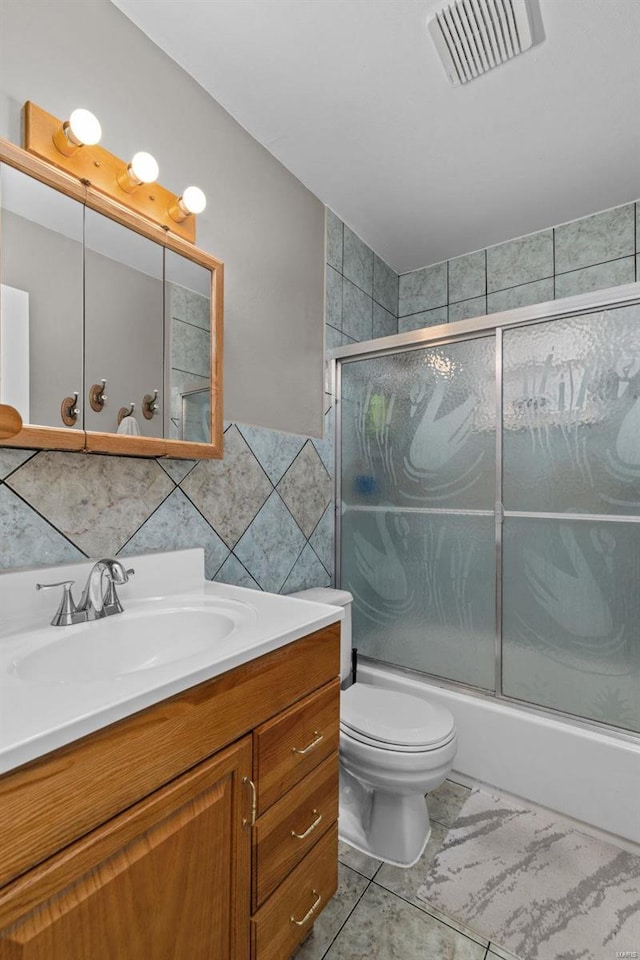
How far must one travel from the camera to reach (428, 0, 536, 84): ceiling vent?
4.38 ft

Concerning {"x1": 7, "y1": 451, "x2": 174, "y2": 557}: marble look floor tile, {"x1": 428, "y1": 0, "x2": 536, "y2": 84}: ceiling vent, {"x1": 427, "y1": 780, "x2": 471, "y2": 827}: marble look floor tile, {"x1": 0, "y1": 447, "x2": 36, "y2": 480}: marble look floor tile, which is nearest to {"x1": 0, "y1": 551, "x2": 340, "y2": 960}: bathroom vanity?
{"x1": 7, "y1": 451, "x2": 174, "y2": 557}: marble look floor tile

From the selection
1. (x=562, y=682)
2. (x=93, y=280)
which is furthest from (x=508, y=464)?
Answer: (x=93, y=280)

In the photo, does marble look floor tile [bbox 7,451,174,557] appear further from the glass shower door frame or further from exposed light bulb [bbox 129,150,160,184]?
the glass shower door frame

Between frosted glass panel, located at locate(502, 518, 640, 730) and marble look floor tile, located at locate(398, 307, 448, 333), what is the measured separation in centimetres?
138

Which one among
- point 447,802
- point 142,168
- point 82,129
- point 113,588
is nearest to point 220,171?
point 142,168

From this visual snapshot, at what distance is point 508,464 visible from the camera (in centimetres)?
188

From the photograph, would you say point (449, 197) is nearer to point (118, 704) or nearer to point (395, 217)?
point (395, 217)

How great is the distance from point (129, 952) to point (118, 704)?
39 cm

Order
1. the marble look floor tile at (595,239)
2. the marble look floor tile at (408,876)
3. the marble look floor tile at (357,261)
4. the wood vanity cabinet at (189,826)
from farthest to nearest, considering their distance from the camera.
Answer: the marble look floor tile at (357,261) < the marble look floor tile at (595,239) < the marble look floor tile at (408,876) < the wood vanity cabinet at (189,826)

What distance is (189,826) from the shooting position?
801 mm

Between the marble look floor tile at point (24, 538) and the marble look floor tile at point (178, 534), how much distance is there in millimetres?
183

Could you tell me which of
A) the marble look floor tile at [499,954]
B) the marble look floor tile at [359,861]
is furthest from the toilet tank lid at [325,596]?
the marble look floor tile at [499,954]

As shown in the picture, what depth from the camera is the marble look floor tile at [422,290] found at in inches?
108

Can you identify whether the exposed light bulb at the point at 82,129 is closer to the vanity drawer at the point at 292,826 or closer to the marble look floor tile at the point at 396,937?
the vanity drawer at the point at 292,826
